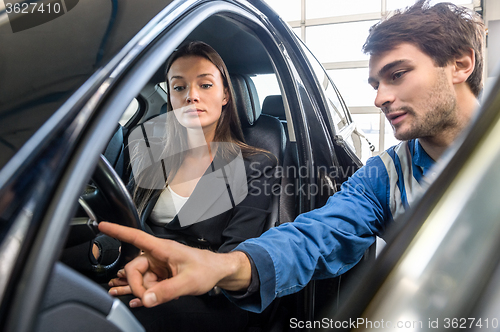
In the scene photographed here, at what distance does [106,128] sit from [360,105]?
269 inches

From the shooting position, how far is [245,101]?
1.49 metres

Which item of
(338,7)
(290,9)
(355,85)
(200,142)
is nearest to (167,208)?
(200,142)

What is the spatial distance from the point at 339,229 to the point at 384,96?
18.3 inches

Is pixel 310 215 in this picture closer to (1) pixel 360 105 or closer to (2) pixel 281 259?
(2) pixel 281 259

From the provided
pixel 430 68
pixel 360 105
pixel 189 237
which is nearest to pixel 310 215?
pixel 189 237

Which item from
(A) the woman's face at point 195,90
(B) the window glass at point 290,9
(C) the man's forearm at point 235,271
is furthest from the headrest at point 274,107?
(B) the window glass at point 290,9

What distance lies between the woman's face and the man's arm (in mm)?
672

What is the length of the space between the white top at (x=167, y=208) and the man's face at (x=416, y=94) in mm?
764

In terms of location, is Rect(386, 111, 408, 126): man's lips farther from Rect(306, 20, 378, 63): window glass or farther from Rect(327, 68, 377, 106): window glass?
Rect(306, 20, 378, 63): window glass

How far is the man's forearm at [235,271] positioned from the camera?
68 cm

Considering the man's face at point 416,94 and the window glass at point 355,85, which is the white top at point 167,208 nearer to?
the man's face at point 416,94

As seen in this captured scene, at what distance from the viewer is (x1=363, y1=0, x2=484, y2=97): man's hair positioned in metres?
1.04

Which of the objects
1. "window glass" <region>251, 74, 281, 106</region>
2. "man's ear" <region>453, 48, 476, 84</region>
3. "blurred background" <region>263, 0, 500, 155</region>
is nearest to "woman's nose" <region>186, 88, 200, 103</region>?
"window glass" <region>251, 74, 281, 106</region>

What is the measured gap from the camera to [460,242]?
23cm
